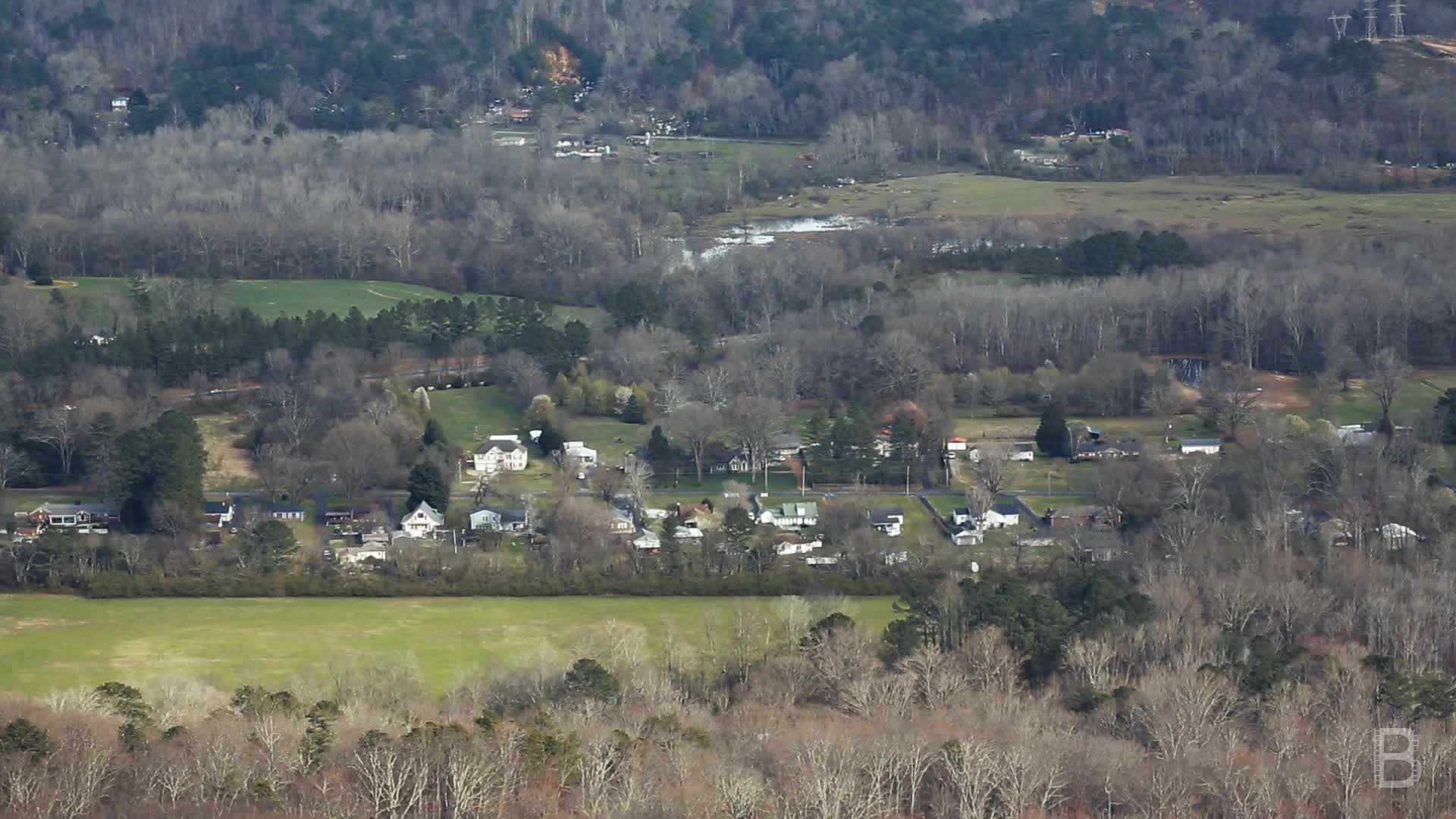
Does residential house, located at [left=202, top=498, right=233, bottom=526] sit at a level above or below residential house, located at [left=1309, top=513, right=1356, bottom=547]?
above

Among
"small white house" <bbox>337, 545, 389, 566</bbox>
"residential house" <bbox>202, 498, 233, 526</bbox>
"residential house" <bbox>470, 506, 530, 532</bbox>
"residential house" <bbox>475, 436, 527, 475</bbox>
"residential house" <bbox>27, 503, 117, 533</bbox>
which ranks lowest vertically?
"residential house" <bbox>475, 436, 527, 475</bbox>

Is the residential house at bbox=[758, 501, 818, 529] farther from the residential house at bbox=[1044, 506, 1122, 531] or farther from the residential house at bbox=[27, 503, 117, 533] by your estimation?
the residential house at bbox=[27, 503, 117, 533]

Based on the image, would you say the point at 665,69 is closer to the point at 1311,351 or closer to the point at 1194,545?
the point at 1311,351

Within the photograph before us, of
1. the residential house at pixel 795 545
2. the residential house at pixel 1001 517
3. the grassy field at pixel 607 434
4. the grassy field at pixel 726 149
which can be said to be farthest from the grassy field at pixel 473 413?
the grassy field at pixel 726 149

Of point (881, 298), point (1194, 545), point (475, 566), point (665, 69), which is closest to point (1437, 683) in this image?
point (1194, 545)

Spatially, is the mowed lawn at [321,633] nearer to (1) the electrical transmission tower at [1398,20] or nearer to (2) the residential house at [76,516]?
(2) the residential house at [76,516]

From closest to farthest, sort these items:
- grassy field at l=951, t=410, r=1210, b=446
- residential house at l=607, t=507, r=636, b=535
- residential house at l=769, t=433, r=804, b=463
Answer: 1. residential house at l=607, t=507, r=636, b=535
2. residential house at l=769, t=433, r=804, b=463
3. grassy field at l=951, t=410, r=1210, b=446

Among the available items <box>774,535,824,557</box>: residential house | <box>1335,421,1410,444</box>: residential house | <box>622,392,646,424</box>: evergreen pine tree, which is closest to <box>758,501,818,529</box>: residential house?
<box>774,535,824,557</box>: residential house
